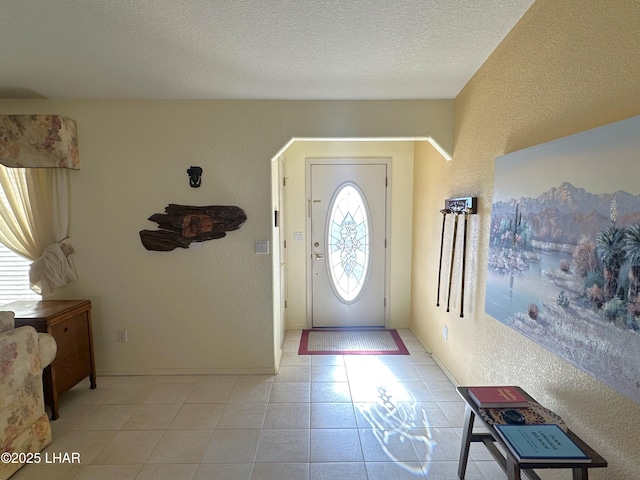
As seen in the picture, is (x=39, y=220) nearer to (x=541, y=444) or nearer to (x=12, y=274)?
(x=12, y=274)

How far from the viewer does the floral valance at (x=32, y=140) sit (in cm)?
232

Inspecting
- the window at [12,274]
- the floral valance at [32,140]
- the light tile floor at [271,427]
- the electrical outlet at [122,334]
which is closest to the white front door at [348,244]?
the light tile floor at [271,427]

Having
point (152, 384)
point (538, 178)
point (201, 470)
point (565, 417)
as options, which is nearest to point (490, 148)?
point (538, 178)

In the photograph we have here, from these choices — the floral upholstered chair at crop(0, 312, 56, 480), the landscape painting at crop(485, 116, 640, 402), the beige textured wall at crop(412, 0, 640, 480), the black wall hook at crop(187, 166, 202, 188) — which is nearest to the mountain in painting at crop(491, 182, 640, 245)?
the landscape painting at crop(485, 116, 640, 402)

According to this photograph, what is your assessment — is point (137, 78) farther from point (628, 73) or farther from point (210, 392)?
point (628, 73)

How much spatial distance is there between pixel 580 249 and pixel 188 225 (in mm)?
2575

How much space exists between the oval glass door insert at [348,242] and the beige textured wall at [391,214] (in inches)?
12.6

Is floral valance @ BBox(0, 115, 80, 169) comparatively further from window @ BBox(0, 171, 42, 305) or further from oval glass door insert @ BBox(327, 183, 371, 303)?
oval glass door insert @ BBox(327, 183, 371, 303)

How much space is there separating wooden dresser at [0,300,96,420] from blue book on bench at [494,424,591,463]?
277 cm

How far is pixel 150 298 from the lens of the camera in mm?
2672

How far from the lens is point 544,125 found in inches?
59.6

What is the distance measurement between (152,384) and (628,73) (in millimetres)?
3477

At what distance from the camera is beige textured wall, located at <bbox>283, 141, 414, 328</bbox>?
3574mm

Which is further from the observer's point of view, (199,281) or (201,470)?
(199,281)
